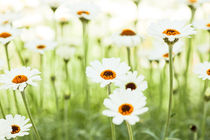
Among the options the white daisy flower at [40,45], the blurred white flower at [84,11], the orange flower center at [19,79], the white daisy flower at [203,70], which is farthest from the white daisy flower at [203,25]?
the orange flower center at [19,79]

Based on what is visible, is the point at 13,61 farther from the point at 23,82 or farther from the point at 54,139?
the point at 23,82

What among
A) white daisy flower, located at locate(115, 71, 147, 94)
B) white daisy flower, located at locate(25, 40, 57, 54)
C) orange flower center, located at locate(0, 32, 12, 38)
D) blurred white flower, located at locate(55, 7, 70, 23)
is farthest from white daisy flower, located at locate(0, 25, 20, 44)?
blurred white flower, located at locate(55, 7, 70, 23)

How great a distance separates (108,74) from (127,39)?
33cm

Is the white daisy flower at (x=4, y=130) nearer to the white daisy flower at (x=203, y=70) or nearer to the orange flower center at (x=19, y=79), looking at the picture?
the orange flower center at (x=19, y=79)

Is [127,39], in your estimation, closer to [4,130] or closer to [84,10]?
[84,10]

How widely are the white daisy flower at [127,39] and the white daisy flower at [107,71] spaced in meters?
0.24

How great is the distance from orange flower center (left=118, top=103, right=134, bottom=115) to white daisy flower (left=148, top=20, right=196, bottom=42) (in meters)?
0.19

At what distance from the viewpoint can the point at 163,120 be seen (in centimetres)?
142

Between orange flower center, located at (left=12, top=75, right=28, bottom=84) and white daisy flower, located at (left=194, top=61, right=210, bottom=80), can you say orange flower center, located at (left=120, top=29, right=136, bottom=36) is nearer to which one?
white daisy flower, located at (left=194, top=61, right=210, bottom=80)

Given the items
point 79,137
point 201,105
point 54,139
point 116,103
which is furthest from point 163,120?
point 116,103

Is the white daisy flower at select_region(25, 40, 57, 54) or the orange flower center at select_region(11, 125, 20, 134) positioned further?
the white daisy flower at select_region(25, 40, 57, 54)

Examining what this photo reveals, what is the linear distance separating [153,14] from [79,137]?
0.77m

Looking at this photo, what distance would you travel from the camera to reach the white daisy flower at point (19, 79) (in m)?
0.72

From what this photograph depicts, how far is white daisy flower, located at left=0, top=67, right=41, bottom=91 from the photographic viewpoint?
0.72 meters
